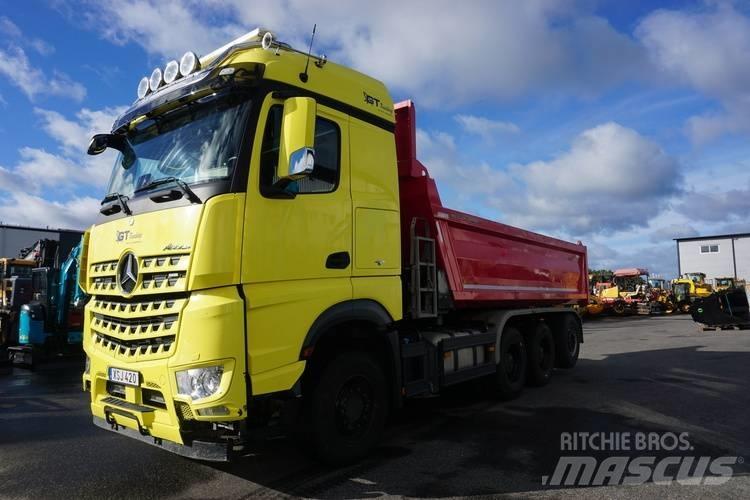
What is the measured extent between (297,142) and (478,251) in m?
3.70

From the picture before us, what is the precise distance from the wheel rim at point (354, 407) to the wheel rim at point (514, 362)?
3.42m

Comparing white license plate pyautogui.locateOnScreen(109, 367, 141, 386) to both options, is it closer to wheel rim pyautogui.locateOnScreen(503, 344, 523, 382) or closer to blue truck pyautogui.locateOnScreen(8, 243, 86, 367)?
wheel rim pyautogui.locateOnScreen(503, 344, 523, 382)

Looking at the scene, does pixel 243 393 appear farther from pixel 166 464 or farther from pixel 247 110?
pixel 247 110

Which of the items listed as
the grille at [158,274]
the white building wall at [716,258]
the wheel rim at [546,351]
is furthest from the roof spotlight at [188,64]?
the white building wall at [716,258]

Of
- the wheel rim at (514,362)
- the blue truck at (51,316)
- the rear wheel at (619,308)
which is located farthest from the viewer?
the rear wheel at (619,308)

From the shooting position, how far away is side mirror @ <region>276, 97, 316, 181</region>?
148 inches

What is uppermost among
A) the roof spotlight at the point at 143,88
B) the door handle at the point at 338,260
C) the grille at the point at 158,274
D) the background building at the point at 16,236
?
the background building at the point at 16,236

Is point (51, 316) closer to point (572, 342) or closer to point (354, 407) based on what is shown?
point (354, 407)

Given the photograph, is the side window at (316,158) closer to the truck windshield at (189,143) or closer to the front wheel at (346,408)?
the truck windshield at (189,143)

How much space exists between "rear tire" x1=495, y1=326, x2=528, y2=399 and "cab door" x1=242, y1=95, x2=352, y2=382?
Answer: 141 inches

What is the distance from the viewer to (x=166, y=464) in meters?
4.64

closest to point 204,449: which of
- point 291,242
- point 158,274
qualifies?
point 158,274

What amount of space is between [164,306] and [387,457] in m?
2.46

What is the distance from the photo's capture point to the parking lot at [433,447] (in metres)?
4.10
